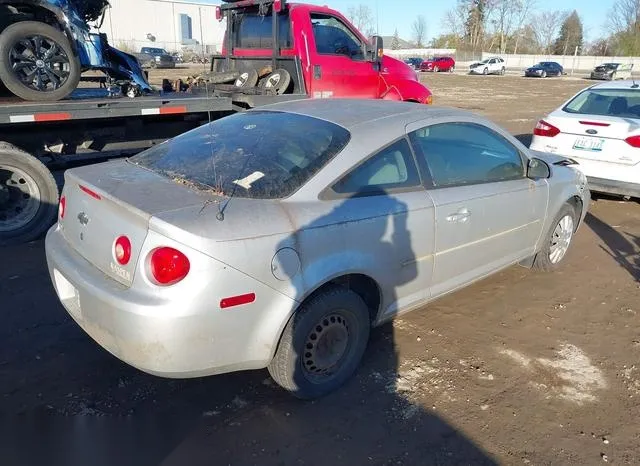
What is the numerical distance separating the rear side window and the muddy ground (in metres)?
4.66

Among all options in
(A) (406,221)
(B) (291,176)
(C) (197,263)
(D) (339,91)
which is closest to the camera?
(C) (197,263)

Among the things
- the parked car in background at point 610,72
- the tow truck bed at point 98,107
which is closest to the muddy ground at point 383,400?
the tow truck bed at point 98,107

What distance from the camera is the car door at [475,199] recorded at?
11.3ft

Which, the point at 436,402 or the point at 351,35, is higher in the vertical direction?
the point at 351,35

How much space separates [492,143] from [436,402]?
2.05m

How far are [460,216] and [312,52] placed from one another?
4377mm

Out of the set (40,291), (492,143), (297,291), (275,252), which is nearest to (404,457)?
(297,291)

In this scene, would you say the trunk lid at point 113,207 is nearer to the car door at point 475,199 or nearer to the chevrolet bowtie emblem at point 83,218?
the chevrolet bowtie emblem at point 83,218

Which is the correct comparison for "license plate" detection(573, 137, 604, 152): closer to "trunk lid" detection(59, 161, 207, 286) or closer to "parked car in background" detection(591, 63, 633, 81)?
"trunk lid" detection(59, 161, 207, 286)

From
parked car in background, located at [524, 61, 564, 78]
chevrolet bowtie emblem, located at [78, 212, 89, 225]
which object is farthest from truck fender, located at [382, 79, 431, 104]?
parked car in background, located at [524, 61, 564, 78]

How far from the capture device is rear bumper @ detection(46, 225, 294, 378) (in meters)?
2.38

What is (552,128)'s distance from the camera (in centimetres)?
687

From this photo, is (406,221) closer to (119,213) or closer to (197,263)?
(197,263)

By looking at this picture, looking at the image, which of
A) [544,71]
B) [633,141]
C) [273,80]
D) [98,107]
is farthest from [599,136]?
[544,71]
